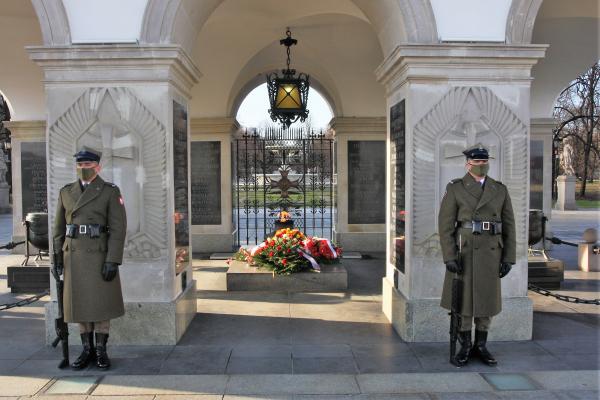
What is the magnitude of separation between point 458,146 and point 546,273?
151 inches

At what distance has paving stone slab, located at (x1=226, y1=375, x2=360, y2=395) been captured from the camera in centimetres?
432

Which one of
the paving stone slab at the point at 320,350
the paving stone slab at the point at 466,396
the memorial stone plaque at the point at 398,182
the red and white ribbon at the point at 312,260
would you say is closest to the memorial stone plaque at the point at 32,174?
the red and white ribbon at the point at 312,260

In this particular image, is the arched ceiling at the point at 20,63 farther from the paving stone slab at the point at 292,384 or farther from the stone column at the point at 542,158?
the stone column at the point at 542,158

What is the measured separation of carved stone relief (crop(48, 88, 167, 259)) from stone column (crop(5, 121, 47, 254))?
625cm

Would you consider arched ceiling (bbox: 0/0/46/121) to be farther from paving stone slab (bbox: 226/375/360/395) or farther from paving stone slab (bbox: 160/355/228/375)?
paving stone slab (bbox: 226/375/360/395)

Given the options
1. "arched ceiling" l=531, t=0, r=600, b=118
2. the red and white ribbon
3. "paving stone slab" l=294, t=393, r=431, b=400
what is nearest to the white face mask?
"paving stone slab" l=294, t=393, r=431, b=400

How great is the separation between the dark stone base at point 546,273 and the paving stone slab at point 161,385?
223 inches

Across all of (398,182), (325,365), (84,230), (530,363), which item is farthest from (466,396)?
(84,230)

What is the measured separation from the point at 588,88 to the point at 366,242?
86.6ft

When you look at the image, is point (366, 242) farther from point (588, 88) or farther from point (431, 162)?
point (588, 88)

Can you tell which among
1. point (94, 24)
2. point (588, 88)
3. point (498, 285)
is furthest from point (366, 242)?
point (588, 88)

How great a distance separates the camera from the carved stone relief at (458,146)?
5.64 meters

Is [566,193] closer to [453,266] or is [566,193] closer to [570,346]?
[570,346]

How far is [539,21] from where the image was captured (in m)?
9.30
